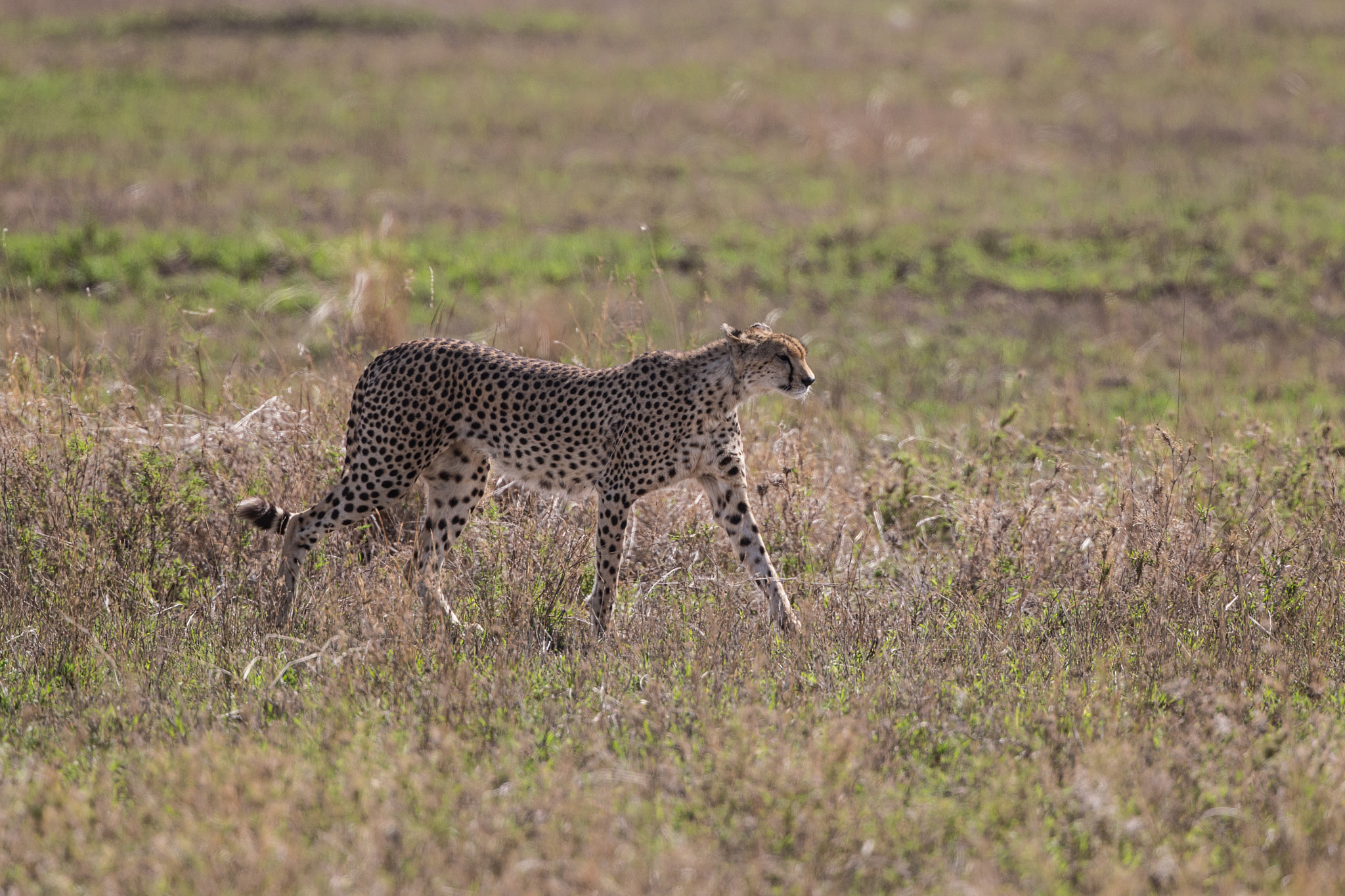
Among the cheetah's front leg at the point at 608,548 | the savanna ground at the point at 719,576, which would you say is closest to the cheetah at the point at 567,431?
the cheetah's front leg at the point at 608,548

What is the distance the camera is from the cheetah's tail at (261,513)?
5.67 metres

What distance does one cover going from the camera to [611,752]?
4164 mm

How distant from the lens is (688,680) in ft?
15.2

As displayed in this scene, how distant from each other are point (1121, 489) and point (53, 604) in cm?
437

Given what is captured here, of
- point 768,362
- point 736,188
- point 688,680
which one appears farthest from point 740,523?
point 736,188

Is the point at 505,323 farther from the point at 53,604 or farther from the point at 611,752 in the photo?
the point at 611,752

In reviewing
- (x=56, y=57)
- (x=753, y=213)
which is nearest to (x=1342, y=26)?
(x=753, y=213)

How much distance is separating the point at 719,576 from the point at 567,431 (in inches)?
34.5

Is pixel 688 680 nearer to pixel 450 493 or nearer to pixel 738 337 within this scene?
pixel 738 337

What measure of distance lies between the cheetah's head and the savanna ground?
71 centimetres

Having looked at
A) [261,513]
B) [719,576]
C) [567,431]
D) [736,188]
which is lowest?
[736,188]

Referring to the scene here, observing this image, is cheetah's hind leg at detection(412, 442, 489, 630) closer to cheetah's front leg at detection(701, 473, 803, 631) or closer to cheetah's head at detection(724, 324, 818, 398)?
cheetah's front leg at detection(701, 473, 803, 631)

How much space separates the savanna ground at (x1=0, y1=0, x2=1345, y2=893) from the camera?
11.9ft

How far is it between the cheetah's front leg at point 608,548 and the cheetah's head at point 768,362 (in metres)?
0.68
